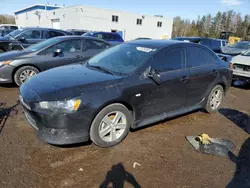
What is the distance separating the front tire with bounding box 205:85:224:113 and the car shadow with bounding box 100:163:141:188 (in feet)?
9.55

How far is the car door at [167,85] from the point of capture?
3.67m

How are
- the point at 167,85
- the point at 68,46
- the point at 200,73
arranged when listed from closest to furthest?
the point at 167,85 → the point at 200,73 → the point at 68,46

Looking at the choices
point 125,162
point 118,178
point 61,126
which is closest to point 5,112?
point 61,126

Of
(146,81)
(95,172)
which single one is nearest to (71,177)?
(95,172)

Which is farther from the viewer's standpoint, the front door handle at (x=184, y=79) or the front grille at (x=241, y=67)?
the front grille at (x=241, y=67)

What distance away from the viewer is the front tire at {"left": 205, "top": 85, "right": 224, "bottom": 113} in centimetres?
495

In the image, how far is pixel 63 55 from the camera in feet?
21.1

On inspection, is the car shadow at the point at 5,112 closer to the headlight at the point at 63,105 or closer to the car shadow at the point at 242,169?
the headlight at the point at 63,105

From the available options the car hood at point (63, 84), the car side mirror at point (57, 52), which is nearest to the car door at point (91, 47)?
the car side mirror at point (57, 52)

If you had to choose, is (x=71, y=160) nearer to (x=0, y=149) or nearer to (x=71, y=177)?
(x=71, y=177)

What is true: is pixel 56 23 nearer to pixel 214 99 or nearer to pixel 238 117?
pixel 214 99

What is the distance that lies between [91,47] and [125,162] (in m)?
4.88

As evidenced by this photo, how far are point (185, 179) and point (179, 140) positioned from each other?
1.05 meters

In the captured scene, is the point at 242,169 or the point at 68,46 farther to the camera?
the point at 68,46
